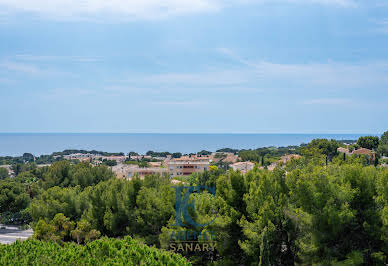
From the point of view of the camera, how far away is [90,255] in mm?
11086

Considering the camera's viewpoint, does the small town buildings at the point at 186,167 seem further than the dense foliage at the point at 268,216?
Yes

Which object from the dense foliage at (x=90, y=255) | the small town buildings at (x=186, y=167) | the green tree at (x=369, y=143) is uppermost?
the green tree at (x=369, y=143)

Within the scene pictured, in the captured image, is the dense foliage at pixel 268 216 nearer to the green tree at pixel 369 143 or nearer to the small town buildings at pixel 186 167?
the small town buildings at pixel 186 167

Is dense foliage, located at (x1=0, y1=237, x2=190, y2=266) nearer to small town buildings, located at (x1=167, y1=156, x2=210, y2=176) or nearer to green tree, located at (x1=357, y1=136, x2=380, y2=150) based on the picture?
small town buildings, located at (x1=167, y1=156, x2=210, y2=176)

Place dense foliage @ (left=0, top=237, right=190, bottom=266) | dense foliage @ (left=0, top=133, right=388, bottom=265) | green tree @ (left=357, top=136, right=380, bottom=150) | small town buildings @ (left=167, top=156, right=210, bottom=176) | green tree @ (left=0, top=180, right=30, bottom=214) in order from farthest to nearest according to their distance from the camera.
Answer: small town buildings @ (left=167, top=156, right=210, bottom=176), green tree @ (left=357, top=136, right=380, bottom=150), green tree @ (left=0, top=180, right=30, bottom=214), dense foliage @ (left=0, top=133, right=388, bottom=265), dense foliage @ (left=0, top=237, right=190, bottom=266)

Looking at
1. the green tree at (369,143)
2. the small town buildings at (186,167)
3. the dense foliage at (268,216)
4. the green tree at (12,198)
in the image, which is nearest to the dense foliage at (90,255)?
the dense foliage at (268,216)

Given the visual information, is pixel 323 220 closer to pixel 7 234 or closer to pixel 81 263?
pixel 81 263

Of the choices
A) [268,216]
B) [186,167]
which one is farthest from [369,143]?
[268,216]

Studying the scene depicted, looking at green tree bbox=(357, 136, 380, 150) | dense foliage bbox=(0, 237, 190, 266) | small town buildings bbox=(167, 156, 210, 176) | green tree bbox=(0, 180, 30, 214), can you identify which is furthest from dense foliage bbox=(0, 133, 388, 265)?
green tree bbox=(357, 136, 380, 150)

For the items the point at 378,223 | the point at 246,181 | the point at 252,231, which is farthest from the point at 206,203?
the point at 378,223

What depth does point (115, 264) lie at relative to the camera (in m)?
9.50

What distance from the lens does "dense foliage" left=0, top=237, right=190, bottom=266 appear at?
1020 centimetres

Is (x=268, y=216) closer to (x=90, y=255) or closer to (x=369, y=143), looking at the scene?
(x=90, y=255)

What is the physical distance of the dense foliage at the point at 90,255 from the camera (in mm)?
10195
